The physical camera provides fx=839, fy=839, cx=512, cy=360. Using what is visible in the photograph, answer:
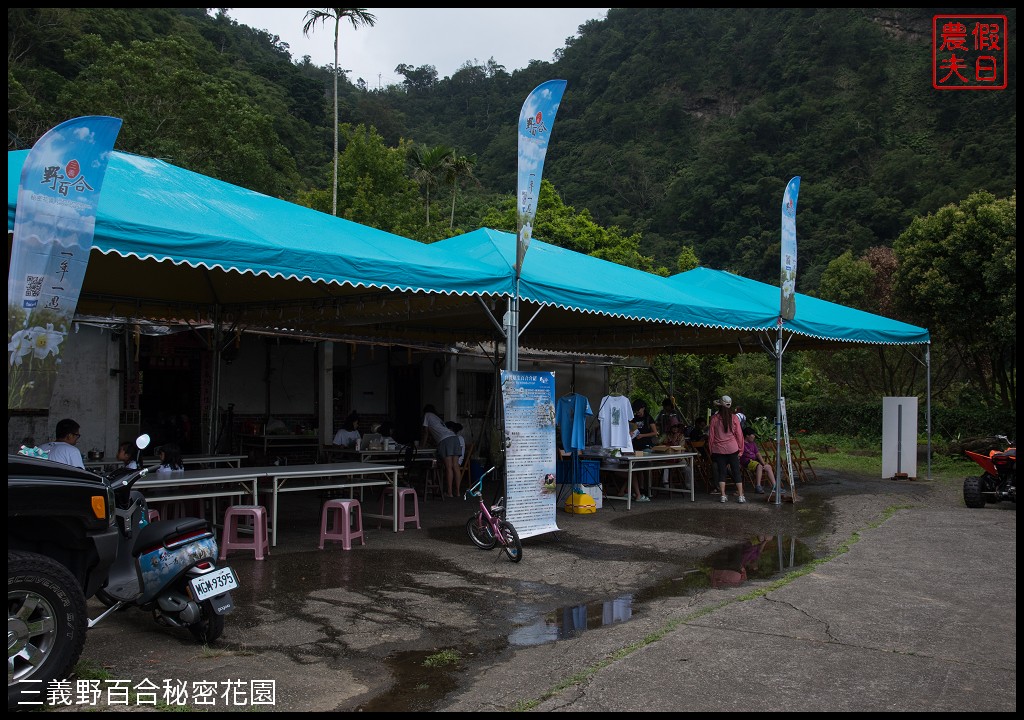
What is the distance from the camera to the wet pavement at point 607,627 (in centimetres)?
434

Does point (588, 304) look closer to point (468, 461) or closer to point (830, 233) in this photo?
point (468, 461)

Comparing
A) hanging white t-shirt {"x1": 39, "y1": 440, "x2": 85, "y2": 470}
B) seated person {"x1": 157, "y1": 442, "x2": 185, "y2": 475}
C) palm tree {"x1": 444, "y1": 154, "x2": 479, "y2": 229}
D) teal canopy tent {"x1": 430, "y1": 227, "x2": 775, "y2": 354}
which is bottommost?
seated person {"x1": 157, "y1": 442, "x2": 185, "y2": 475}

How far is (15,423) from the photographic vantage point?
12133mm

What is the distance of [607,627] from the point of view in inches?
225

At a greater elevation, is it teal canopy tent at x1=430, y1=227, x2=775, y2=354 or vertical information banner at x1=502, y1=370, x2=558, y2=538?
teal canopy tent at x1=430, y1=227, x2=775, y2=354

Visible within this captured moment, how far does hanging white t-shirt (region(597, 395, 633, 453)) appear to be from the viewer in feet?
37.0

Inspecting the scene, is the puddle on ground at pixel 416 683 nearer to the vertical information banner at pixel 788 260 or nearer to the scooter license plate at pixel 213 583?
the scooter license plate at pixel 213 583

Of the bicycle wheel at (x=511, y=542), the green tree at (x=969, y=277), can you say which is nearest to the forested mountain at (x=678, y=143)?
the green tree at (x=969, y=277)

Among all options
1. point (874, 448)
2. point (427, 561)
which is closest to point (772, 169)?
point (874, 448)

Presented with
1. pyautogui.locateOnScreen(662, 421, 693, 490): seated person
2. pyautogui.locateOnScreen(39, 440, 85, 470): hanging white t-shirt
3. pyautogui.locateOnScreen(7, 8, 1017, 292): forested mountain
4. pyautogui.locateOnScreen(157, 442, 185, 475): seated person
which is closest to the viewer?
pyautogui.locateOnScreen(39, 440, 85, 470): hanging white t-shirt

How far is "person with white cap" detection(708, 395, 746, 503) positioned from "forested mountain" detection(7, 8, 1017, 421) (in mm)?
7647

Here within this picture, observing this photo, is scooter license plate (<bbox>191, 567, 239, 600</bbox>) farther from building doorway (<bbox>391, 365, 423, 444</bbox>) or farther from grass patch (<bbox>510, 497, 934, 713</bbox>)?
building doorway (<bbox>391, 365, 423, 444</bbox>)

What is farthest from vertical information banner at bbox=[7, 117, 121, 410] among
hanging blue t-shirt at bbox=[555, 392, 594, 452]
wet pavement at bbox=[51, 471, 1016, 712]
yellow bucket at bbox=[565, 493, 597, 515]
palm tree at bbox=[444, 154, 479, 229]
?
palm tree at bbox=[444, 154, 479, 229]

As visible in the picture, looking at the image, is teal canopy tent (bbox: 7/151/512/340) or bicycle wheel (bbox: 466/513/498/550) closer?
teal canopy tent (bbox: 7/151/512/340)
